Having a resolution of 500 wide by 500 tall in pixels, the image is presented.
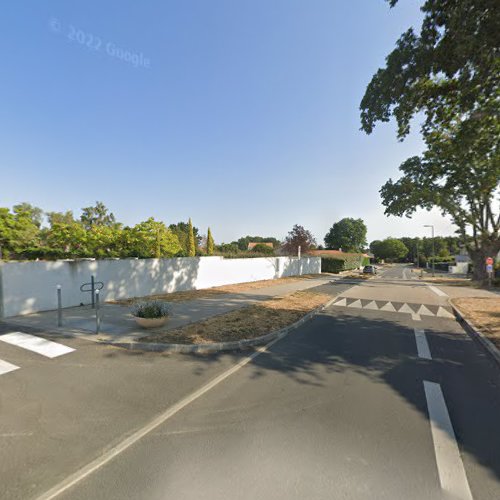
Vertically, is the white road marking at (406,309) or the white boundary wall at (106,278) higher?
the white boundary wall at (106,278)

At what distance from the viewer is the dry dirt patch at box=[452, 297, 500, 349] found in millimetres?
6639

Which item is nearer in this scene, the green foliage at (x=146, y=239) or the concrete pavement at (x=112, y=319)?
the concrete pavement at (x=112, y=319)

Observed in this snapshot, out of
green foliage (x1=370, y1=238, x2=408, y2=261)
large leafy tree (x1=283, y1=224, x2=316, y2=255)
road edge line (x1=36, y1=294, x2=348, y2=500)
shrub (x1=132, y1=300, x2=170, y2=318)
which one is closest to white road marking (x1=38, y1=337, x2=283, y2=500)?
road edge line (x1=36, y1=294, x2=348, y2=500)

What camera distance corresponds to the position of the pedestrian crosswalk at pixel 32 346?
457 cm

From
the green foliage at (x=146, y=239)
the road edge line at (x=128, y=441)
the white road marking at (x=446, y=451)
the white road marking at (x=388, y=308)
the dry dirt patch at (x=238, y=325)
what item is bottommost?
the white road marking at (x=388, y=308)

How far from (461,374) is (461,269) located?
181 ft

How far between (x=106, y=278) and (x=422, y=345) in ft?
36.0

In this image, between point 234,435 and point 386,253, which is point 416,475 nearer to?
point 234,435

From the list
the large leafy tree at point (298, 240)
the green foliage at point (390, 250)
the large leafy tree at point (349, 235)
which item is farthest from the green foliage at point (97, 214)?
the green foliage at point (390, 250)

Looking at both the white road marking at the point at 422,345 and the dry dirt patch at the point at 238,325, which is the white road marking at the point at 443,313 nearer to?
the white road marking at the point at 422,345

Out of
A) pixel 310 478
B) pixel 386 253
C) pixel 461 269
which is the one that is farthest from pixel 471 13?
pixel 386 253

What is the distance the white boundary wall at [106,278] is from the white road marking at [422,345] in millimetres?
10732

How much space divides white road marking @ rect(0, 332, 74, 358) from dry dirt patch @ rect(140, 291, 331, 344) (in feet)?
5.16

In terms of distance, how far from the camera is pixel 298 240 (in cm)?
3562
